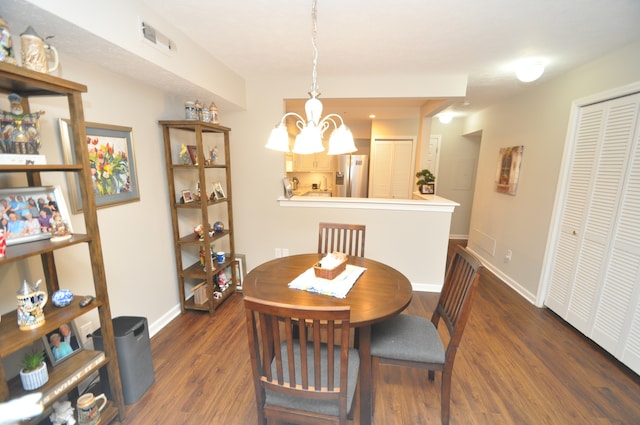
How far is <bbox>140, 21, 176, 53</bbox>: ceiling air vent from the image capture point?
154cm

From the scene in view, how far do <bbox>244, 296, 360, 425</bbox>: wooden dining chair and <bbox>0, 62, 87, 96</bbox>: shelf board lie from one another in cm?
122

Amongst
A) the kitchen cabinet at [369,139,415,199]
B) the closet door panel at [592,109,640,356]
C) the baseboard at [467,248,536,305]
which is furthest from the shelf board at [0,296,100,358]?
the kitchen cabinet at [369,139,415,199]

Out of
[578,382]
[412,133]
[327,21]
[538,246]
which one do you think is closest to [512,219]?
[538,246]

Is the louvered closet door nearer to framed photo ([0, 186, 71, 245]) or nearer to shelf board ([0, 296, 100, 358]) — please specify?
shelf board ([0, 296, 100, 358])

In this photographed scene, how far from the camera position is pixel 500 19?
5.43ft

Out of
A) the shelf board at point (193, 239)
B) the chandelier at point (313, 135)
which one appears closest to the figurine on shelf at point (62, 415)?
the shelf board at point (193, 239)

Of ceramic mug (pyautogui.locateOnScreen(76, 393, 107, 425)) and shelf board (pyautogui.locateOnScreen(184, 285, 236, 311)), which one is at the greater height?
ceramic mug (pyautogui.locateOnScreen(76, 393, 107, 425))

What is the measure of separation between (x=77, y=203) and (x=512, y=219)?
4.38 meters

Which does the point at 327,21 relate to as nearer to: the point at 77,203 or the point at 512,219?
the point at 77,203

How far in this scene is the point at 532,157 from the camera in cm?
300

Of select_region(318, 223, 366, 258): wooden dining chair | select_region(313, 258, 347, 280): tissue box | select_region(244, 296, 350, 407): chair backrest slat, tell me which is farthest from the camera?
select_region(318, 223, 366, 258): wooden dining chair

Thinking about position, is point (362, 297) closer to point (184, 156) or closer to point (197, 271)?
point (197, 271)

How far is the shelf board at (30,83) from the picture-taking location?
0.96 meters

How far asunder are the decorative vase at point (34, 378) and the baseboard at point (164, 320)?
108 cm
